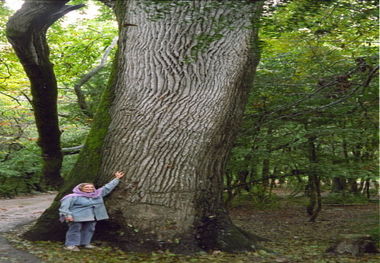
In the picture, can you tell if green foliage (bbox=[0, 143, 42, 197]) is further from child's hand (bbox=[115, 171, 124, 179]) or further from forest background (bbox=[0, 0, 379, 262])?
child's hand (bbox=[115, 171, 124, 179])

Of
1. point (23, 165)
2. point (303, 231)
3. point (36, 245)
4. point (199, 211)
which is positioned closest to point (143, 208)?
point (199, 211)

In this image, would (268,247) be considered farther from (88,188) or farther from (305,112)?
(88,188)

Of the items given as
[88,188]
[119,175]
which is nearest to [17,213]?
[88,188]

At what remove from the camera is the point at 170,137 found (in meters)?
5.71

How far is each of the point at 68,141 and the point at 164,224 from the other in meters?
8.63

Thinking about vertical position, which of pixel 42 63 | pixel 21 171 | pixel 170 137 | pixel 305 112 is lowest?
pixel 21 171

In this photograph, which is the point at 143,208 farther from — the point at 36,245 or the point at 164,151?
the point at 36,245

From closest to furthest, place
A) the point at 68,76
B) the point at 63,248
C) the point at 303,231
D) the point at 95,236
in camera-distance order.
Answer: the point at 63,248, the point at 95,236, the point at 303,231, the point at 68,76

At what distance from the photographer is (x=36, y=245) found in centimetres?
564

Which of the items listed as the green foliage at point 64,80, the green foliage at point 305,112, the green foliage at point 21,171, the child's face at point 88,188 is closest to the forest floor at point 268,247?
the child's face at point 88,188

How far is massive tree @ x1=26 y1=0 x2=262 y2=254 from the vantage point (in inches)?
221

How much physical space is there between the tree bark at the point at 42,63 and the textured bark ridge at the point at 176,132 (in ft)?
4.57

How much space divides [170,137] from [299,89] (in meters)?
4.26

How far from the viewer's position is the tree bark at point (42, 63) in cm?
590
